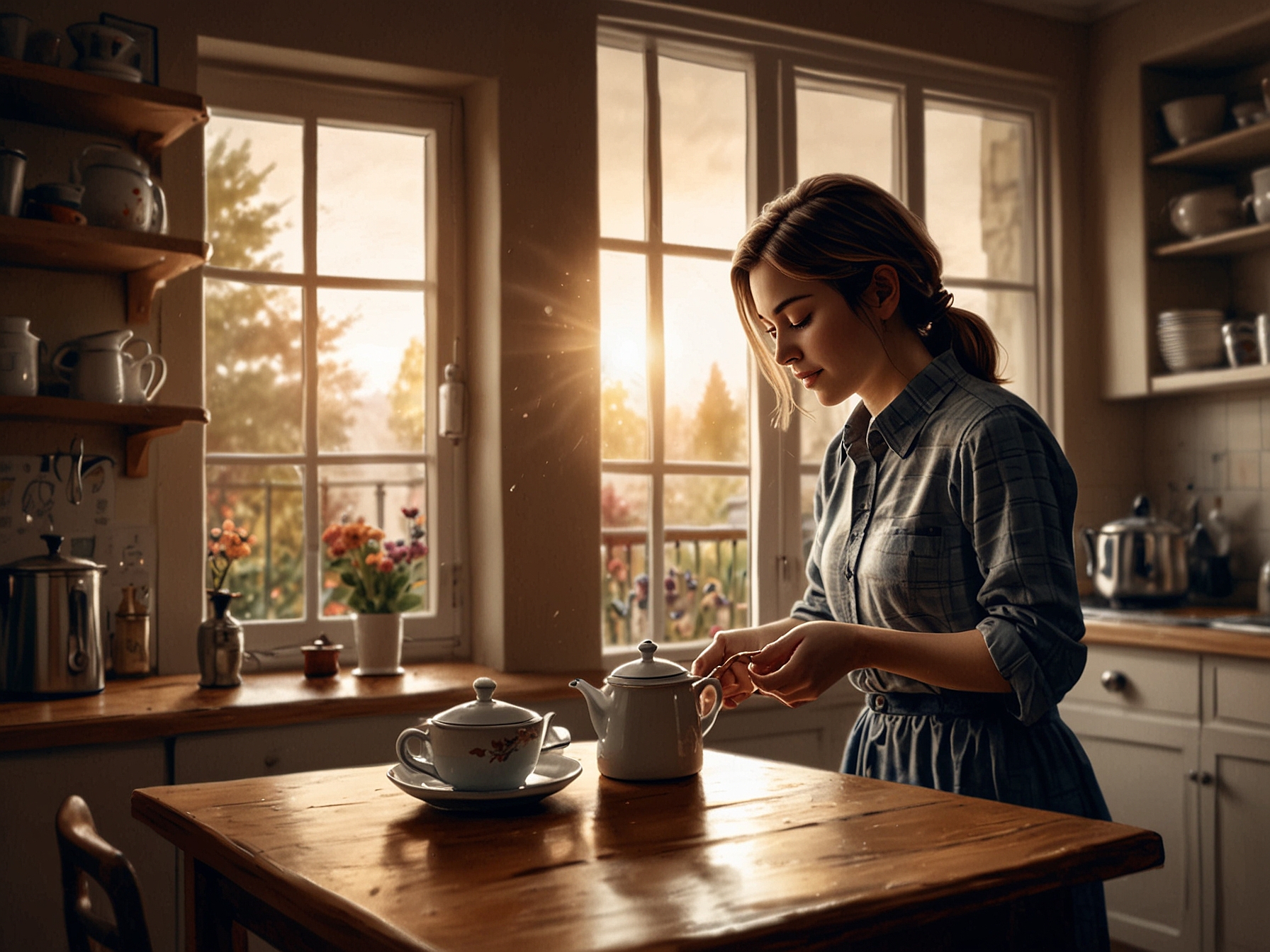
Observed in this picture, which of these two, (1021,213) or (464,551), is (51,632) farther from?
(1021,213)

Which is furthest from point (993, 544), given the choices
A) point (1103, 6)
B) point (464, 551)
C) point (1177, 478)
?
point (1103, 6)

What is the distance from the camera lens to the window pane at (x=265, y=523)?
2732 mm

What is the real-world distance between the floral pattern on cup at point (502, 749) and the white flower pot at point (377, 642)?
1434 millimetres

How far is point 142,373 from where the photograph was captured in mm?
2523

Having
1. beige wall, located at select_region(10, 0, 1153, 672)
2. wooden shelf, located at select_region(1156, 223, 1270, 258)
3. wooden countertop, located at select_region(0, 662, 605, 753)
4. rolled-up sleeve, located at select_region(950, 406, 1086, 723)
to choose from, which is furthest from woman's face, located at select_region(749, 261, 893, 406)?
wooden shelf, located at select_region(1156, 223, 1270, 258)

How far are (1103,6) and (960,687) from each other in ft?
9.66

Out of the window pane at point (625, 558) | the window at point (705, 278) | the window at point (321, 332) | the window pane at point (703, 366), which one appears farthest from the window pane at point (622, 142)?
the window pane at point (625, 558)

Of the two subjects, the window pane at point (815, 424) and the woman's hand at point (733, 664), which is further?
the window pane at point (815, 424)

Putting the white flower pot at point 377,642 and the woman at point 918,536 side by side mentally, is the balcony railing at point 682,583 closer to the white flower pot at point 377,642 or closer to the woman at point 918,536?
the white flower pot at point 377,642

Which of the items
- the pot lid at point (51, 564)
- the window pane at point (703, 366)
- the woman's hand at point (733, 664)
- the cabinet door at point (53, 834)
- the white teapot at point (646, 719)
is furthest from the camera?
the window pane at point (703, 366)

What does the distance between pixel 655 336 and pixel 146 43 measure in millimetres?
1353

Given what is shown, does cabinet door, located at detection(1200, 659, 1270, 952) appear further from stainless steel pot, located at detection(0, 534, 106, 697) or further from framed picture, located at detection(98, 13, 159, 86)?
framed picture, located at detection(98, 13, 159, 86)

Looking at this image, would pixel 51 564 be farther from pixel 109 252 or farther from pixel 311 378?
pixel 311 378

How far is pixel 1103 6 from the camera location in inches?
143
